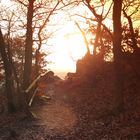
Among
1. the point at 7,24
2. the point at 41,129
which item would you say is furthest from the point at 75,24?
the point at 41,129

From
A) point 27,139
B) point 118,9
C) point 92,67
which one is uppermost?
point 118,9

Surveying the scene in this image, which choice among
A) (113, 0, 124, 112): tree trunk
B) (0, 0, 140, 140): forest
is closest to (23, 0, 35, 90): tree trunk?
(0, 0, 140, 140): forest

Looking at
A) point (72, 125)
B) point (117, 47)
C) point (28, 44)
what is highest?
point (28, 44)

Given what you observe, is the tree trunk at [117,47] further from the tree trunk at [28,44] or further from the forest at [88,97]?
the tree trunk at [28,44]

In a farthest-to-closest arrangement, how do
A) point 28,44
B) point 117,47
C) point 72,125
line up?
point 28,44 → point 117,47 → point 72,125

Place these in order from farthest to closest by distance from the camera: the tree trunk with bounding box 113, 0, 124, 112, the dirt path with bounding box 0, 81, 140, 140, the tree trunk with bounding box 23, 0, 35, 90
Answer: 1. the tree trunk with bounding box 23, 0, 35, 90
2. the tree trunk with bounding box 113, 0, 124, 112
3. the dirt path with bounding box 0, 81, 140, 140

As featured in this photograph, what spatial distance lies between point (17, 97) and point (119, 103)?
808cm

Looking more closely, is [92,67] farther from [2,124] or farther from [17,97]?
[2,124]

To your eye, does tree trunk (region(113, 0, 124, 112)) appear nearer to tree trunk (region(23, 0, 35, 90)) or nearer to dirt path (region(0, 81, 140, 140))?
dirt path (region(0, 81, 140, 140))

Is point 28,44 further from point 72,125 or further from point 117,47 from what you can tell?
point 72,125

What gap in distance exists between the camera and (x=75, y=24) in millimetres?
40500

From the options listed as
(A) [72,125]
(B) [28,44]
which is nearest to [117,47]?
(A) [72,125]

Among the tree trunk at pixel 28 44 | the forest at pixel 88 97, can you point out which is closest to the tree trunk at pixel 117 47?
the forest at pixel 88 97

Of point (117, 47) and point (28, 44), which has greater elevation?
point (28, 44)
